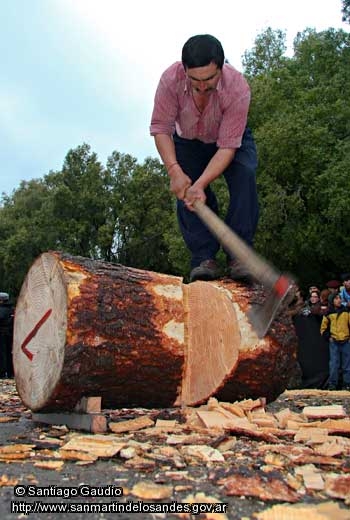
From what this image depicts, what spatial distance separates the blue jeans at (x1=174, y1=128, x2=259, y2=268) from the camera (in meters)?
4.09

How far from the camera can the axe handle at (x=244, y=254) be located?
3348 mm

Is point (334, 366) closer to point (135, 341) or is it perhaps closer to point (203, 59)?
point (135, 341)

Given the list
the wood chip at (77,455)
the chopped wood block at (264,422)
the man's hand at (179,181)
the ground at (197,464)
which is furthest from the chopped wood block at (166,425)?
the man's hand at (179,181)

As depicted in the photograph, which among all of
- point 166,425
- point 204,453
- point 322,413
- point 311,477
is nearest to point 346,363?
point 322,413

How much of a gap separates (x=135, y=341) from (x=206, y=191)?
4.53 feet

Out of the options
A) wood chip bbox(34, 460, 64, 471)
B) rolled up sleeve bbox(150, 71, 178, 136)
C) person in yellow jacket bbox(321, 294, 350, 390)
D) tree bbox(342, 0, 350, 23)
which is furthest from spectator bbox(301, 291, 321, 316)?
tree bbox(342, 0, 350, 23)

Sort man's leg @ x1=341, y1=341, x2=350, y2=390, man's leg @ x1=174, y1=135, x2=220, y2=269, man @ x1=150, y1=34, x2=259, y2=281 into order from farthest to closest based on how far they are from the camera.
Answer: man's leg @ x1=341, y1=341, x2=350, y2=390, man's leg @ x1=174, y1=135, x2=220, y2=269, man @ x1=150, y1=34, x2=259, y2=281

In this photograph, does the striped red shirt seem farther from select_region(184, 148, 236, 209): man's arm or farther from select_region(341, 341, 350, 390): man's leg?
select_region(341, 341, 350, 390): man's leg

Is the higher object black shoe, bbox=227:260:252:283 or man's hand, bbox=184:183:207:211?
man's hand, bbox=184:183:207:211

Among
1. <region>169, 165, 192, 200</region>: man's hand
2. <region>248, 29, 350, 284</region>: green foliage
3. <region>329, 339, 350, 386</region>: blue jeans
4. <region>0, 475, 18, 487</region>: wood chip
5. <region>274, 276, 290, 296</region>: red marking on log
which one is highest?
<region>248, 29, 350, 284</region>: green foliage

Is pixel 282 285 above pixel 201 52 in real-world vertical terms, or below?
below

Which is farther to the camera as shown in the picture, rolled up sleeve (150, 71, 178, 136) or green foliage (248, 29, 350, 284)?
green foliage (248, 29, 350, 284)

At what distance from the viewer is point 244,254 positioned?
3.48m

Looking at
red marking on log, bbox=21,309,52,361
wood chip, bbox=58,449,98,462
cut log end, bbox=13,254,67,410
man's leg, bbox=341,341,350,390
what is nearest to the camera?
wood chip, bbox=58,449,98,462
